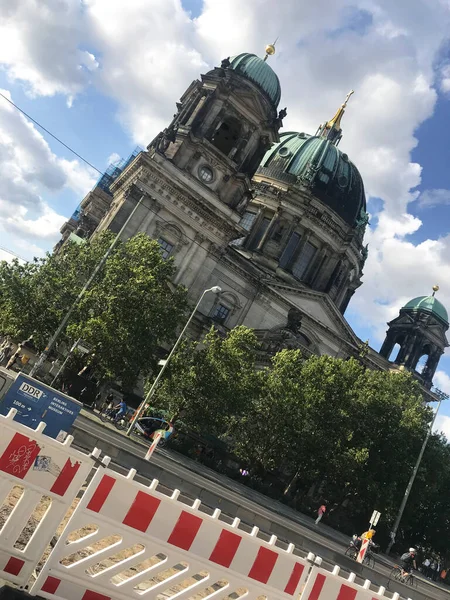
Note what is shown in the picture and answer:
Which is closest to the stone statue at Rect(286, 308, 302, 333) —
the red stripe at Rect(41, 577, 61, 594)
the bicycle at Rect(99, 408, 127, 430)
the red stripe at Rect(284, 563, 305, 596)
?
the bicycle at Rect(99, 408, 127, 430)

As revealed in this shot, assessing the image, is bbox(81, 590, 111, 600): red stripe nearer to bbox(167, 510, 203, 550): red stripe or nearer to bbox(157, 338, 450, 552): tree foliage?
bbox(167, 510, 203, 550): red stripe

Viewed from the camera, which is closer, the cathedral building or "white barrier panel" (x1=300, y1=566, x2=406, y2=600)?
"white barrier panel" (x1=300, y1=566, x2=406, y2=600)

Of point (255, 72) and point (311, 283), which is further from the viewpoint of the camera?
point (311, 283)

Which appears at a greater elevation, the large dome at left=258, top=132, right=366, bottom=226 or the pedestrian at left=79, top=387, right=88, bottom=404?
the large dome at left=258, top=132, right=366, bottom=226

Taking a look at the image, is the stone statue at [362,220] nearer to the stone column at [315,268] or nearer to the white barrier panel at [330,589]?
the stone column at [315,268]

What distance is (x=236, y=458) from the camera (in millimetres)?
33719

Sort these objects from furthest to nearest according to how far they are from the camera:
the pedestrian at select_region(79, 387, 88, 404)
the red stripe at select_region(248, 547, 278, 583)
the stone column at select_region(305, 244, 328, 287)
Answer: the stone column at select_region(305, 244, 328, 287)
the pedestrian at select_region(79, 387, 88, 404)
the red stripe at select_region(248, 547, 278, 583)

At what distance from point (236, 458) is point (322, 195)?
38813 millimetres

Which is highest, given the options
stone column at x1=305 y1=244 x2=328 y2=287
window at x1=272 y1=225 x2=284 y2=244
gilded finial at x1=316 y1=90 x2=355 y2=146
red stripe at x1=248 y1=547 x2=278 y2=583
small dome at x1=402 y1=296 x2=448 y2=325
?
gilded finial at x1=316 y1=90 x2=355 y2=146

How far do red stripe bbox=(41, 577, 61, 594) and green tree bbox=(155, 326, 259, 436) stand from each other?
26910 millimetres

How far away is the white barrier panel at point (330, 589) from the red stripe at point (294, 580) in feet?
0.41

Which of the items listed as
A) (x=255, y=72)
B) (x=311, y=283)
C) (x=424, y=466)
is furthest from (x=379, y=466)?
(x=255, y=72)

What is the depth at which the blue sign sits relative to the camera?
11.5m

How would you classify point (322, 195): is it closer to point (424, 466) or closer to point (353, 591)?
point (424, 466)
